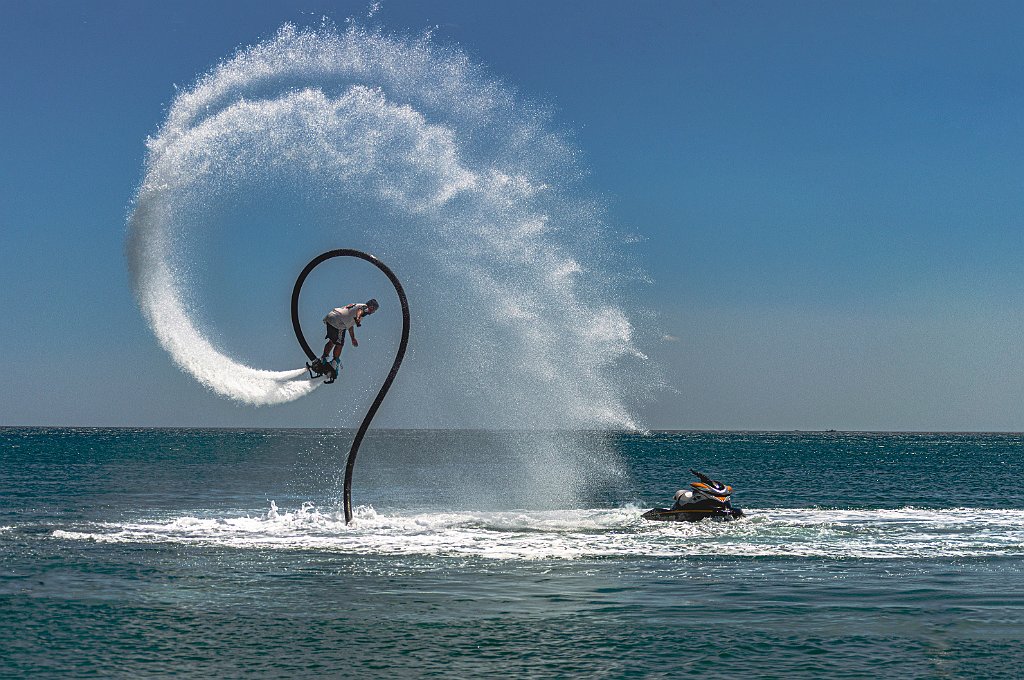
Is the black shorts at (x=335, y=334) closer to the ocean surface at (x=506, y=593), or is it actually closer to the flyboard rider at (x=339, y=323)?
the flyboard rider at (x=339, y=323)

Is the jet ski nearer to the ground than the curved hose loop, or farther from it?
nearer to the ground

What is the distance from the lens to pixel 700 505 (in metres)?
44.2

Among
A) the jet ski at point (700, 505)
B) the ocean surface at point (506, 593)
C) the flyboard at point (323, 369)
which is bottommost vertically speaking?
the ocean surface at point (506, 593)

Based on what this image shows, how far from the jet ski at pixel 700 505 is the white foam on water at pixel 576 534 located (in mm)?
519

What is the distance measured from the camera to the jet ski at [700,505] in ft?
144

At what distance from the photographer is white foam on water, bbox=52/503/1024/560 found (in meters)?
36.0

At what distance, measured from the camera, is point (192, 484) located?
82812 mm

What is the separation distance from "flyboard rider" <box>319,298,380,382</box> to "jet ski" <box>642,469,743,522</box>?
18.4 metres

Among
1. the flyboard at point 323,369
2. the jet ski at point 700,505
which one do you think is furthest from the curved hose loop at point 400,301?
the jet ski at point 700,505

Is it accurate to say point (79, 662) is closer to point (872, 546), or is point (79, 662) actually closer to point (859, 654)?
point (859, 654)

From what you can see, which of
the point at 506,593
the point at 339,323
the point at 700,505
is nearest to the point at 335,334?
the point at 339,323

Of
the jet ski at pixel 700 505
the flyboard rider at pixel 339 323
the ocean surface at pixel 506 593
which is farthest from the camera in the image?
the jet ski at pixel 700 505

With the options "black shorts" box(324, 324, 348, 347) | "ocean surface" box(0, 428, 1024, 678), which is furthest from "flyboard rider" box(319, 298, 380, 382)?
"ocean surface" box(0, 428, 1024, 678)

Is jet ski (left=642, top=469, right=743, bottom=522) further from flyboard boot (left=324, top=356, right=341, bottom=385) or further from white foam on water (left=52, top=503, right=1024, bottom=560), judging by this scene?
flyboard boot (left=324, top=356, right=341, bottom=385)
